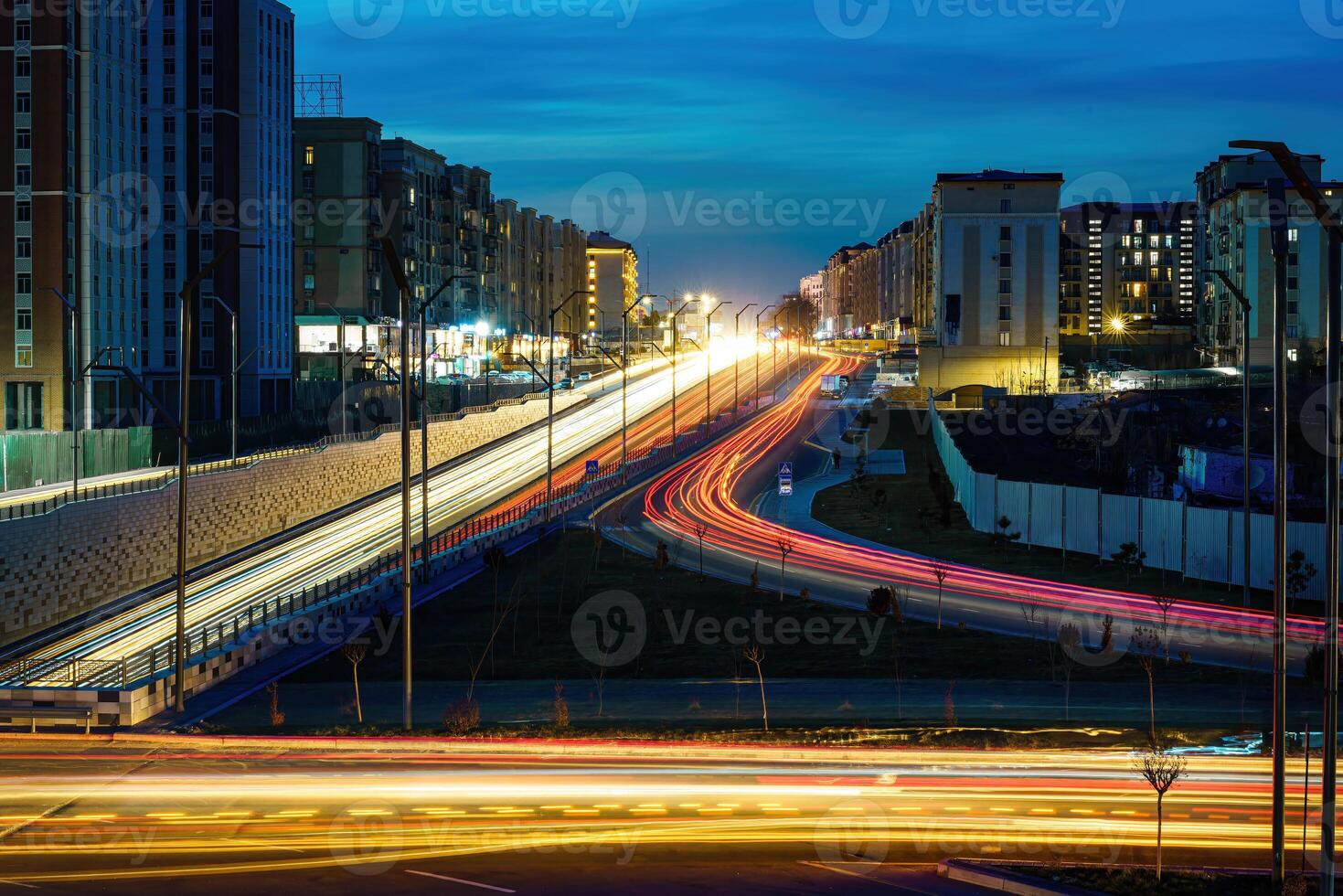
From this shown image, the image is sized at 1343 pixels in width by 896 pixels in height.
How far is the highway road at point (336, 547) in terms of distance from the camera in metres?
37.5

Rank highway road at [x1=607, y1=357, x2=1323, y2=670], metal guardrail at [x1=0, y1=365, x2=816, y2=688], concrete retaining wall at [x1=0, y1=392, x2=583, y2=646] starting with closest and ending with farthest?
1. metal guardrail at [x1=0, y1=365, x2=816, y2=688]
2. highway road at [x1=607, y1=357, x2=1323, y2=670]
3. concrete retaining wall at [x1=0, y1=392, x2=583, y2=646]

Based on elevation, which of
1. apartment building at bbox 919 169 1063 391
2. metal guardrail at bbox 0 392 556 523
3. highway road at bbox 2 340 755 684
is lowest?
highway road at bbox 2 340 755 684

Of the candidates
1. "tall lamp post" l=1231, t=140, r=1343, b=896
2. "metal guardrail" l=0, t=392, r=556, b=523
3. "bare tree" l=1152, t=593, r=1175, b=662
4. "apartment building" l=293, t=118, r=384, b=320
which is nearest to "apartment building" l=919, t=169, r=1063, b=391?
"apartment building" l=293, t=118, r=384, b=320

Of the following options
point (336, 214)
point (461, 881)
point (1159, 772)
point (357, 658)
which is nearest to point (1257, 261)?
point (336, 214)

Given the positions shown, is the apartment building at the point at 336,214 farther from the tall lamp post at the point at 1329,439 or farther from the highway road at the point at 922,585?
the tall lamp post at the point at 1329,439

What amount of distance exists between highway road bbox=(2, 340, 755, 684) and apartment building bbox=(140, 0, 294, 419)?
854 inches

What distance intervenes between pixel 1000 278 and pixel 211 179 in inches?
2350

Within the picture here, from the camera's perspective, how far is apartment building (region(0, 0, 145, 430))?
73.0m

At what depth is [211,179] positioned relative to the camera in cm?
9425

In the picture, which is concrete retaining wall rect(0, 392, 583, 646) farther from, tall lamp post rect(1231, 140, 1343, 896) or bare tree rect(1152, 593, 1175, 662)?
tall lamp post rect(1231, 140, 1343, 896)

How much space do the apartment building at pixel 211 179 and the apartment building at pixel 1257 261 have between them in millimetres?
72011

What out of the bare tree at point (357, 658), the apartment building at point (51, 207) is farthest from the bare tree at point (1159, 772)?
the apartment building at point (51, 207)

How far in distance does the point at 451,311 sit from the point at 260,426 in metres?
67.5

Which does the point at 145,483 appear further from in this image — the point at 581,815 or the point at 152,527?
the point at 581,815
